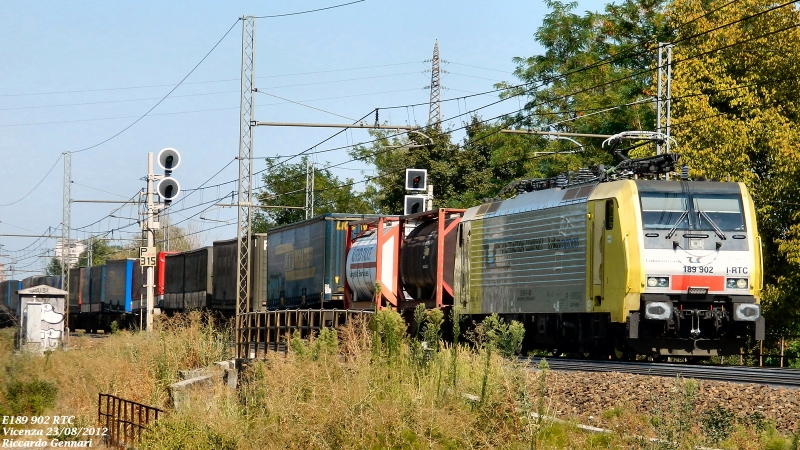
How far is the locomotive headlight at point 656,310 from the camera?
55.2 ft

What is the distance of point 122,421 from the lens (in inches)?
682

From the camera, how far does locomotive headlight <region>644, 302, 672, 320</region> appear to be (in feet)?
55.2

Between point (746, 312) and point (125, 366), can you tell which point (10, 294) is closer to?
point (125, 366)

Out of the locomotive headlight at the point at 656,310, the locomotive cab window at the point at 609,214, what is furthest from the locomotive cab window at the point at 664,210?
the locomotive headlight at the point at 656,310

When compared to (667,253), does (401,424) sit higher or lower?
lower

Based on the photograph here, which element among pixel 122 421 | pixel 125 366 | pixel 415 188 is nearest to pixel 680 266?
pixel 122 421

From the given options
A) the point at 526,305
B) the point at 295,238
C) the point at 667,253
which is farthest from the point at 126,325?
the point at 667,253

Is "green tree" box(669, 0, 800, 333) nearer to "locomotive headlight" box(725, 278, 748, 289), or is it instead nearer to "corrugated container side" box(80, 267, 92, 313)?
"locomotive headlight" box(725, 278, 748, 289)

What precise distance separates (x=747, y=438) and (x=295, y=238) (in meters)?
22.8

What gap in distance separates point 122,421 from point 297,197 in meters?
55.3

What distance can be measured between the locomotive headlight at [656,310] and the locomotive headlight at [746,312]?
126 cm

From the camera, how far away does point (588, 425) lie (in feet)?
35.1

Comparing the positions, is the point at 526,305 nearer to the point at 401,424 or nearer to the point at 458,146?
the point at 401,424

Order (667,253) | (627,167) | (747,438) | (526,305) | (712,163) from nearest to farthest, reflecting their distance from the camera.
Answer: (747,438), (667,253), (627,167), (526,305), (712,163)
